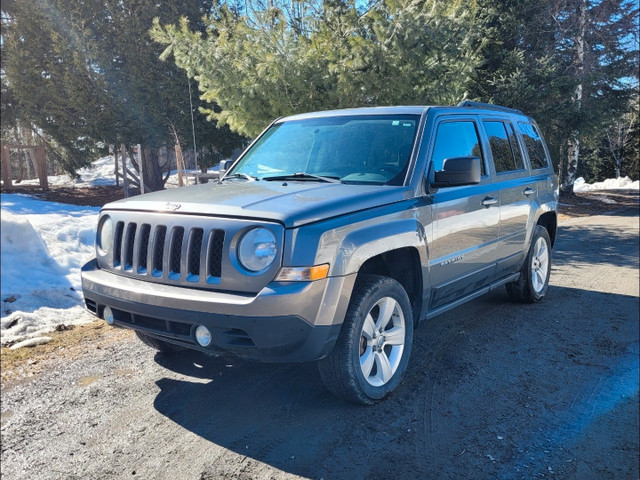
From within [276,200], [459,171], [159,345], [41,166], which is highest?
[459,171]

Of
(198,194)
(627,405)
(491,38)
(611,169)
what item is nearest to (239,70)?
(198,194)

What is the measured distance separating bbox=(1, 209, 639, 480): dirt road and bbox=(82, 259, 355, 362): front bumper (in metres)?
0.53

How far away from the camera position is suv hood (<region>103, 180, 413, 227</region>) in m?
2.96

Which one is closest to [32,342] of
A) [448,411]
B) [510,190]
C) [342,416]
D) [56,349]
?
[56,349]

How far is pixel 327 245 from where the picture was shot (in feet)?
9.71

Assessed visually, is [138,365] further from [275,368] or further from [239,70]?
[239,70]

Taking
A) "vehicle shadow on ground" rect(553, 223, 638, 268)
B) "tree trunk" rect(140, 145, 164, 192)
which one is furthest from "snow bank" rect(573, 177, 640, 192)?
"tree trunk" rect(140, 145, 164, 192)

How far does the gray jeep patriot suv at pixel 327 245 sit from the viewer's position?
9.47ft

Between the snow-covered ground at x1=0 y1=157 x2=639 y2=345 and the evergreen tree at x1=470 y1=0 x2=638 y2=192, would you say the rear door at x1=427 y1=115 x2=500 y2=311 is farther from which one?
the evergreen tree at x1=470 y1=0 x2=638 y2=192

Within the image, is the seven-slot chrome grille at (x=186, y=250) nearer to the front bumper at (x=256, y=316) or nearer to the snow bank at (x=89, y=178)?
the front bumper at (x=256, y=316)

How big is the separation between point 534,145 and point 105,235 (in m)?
4.59

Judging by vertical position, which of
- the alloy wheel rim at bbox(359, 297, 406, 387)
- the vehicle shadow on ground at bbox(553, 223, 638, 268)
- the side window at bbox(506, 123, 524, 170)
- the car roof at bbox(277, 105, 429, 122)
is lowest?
the vehicle shadow on ground at bbox(553, 223, 638, 268)

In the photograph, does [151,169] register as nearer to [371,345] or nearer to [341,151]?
[341,151]

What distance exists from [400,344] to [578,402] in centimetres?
118
